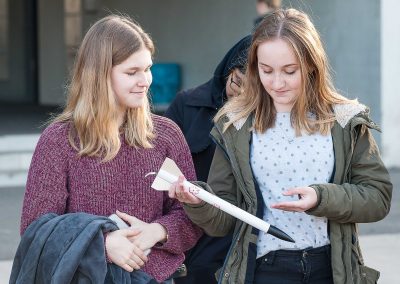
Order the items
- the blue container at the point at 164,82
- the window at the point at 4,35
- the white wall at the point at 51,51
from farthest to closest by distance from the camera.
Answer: the window at the point at 4,35, the white wall at the point at 51,51, the blue container at the point at 164,82

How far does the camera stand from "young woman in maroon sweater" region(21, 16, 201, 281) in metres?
3.16

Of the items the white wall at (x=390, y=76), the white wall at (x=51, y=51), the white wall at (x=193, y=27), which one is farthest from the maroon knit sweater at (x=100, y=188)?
the white wall at (x=51, y=51)

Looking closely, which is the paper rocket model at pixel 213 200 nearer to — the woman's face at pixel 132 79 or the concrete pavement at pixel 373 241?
the woman's face at pixel 132 79

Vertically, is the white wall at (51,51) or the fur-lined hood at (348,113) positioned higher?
the fur-lined hood at (348,113)

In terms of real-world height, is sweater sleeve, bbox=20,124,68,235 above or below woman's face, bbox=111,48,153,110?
below

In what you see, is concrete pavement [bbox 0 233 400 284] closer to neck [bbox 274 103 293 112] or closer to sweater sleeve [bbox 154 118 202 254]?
sweater sleeve [bbox 154 118 202 254]

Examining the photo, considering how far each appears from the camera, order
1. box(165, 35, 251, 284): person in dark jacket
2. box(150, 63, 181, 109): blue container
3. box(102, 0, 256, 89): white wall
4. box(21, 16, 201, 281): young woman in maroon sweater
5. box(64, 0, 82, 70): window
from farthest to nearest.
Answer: box(64, 0, 82, 70): window, box(150, 63, 181, 109): blue container, box(102, 0, 256, 89): white wall, box(165, 35, 251, 284): person in dark jacket, box(21, 16, 201, 281): young woman in maroon sweater

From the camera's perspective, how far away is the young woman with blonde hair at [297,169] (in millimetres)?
3117

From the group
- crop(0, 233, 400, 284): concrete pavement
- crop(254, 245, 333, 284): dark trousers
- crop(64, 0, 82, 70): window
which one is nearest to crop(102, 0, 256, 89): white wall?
crop(64, 0, 82, 70): window

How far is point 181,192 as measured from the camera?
2.93 meters

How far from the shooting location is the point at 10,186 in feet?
33.1

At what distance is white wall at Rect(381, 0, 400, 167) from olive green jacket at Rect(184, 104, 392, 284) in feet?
25.0

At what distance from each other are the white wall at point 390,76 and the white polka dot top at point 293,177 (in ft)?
25.2

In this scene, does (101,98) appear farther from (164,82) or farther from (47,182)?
(164,82)
